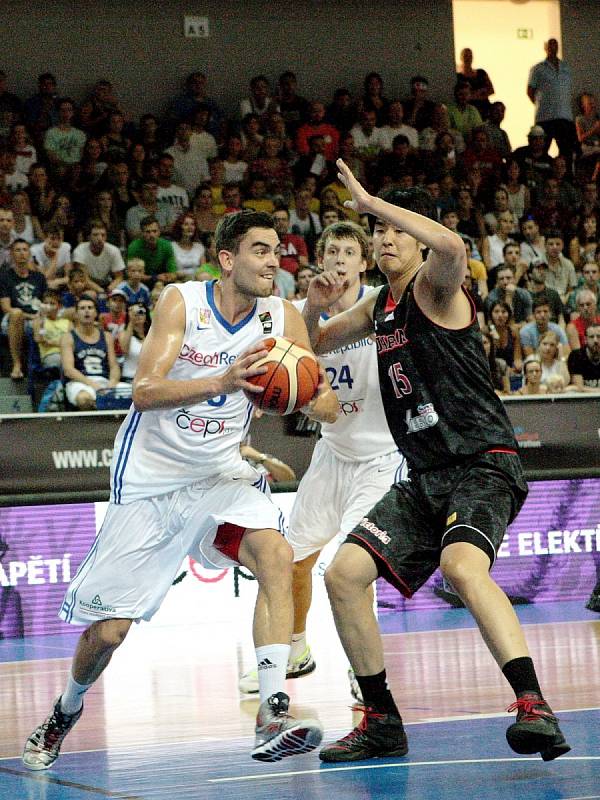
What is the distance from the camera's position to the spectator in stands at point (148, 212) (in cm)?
1372

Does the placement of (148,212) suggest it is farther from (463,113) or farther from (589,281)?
(463,113)

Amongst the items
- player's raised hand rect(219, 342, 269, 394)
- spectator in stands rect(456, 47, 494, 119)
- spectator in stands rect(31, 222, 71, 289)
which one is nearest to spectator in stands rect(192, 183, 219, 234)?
spectator in stands rect(31, 222, 71, 289)

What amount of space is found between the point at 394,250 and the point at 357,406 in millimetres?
1954

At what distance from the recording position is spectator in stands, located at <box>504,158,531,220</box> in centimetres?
1605

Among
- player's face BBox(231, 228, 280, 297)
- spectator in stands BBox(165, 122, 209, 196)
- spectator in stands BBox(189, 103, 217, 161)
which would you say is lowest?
player's face BBox(231, 228, 280, 297)

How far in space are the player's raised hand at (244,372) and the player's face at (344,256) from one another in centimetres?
208

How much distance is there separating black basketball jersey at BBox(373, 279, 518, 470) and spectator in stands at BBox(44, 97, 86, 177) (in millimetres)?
9867

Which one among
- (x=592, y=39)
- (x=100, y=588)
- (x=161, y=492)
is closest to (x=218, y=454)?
(x=161, y=492)

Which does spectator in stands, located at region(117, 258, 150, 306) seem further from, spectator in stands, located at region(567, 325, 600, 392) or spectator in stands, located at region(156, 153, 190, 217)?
spectator in stands, located at region(567, 325, 600, 392)

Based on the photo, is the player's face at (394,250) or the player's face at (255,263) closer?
the player's face at (394,250)

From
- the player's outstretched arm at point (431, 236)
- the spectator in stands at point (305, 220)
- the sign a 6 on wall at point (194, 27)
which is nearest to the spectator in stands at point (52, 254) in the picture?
the spectator in stands at point (305, 220)

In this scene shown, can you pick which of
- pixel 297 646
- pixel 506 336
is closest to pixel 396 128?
pixel 506 336

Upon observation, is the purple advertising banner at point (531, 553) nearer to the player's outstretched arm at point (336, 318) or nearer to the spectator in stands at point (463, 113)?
the player's outstretched arm at point (336, 318)

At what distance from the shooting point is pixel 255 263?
5.33 m
